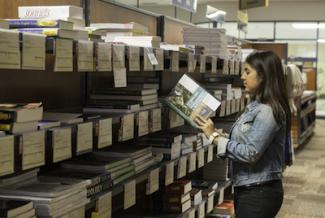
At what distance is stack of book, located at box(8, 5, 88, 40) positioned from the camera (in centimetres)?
205

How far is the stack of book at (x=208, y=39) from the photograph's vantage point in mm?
4445

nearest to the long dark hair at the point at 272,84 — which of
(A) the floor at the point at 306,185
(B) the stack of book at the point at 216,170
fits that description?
(B) the stack of book at the point at 216,170

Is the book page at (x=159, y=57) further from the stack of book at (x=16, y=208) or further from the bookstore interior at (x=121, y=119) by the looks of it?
the stack of book at (x=16, y=208)

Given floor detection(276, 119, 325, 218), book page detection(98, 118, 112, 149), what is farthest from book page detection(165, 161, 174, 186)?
floor detection(276, 119, 325, 218)

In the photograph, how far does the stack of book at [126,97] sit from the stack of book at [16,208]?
1088mm

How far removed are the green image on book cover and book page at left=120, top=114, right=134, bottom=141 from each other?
473 mm

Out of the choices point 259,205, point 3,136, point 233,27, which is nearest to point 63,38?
point 3,136

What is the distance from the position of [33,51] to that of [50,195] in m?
0.59

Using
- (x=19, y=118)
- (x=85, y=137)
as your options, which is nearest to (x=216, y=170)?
(x=85, y=137)

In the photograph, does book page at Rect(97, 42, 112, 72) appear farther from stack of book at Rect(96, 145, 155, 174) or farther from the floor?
the floor

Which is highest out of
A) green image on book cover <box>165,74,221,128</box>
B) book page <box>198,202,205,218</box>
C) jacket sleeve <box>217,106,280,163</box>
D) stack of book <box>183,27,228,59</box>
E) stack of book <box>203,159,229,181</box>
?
stack of book <box>183,27,228,59</box>

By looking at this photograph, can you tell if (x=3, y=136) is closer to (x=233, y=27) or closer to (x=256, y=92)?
(x=256, y=92)

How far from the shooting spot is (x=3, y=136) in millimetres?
1792

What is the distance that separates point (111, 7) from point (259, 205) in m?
1.69
